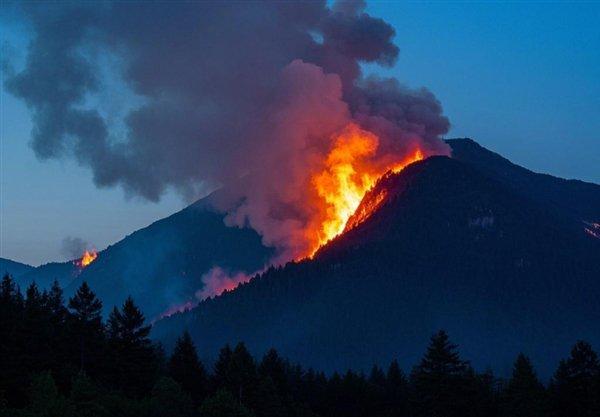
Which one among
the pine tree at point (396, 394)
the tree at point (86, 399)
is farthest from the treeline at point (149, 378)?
the pine tree at point (396, 394)

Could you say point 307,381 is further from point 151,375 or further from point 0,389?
point 0,389

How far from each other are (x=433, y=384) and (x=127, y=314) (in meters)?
24.3

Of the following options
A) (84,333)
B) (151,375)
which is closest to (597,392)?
(151,375)

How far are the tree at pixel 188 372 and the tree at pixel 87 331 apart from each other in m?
6.77

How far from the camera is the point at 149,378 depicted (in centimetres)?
7481

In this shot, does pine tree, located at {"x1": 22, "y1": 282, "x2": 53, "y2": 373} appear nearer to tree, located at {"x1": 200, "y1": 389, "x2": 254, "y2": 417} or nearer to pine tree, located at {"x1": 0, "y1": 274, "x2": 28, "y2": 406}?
pine tree, located at {"x1": 0, "y1": 274, "x2": 28, "y2": 406}

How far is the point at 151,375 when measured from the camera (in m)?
75.4

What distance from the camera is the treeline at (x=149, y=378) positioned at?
62.1m

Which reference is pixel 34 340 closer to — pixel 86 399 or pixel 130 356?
→ pixel 130 356

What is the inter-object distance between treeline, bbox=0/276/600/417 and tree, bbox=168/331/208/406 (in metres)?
0.08

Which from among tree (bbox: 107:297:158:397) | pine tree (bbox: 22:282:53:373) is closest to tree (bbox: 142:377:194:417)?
tree (bbox: 107:297:158:397)

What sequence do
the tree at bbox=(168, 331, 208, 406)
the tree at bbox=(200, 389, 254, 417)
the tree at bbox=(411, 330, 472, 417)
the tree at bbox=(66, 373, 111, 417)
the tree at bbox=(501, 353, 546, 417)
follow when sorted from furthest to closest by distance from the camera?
the tree at bbox=(501, 353, 546, 417) < the tree at bbox=(168, 331, 208, 406) < the tree at bbox=(411, 330, 472, 417) < the tree at bbox=(200, 389, 254, 417) < the tree at bbox=(66, 373, 111, 417)

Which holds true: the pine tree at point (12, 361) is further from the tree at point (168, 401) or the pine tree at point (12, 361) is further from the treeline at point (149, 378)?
the tree at point (168, 401)

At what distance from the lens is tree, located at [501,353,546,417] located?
3312 inches
